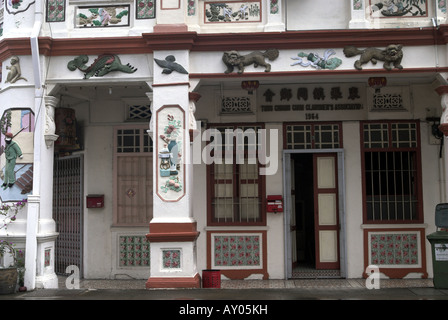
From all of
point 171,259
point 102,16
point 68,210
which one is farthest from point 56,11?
point 171,259

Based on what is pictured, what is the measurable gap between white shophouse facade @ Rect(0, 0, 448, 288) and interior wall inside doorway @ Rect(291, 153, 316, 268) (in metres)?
0.81

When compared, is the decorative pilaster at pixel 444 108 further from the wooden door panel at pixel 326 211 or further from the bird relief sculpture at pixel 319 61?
the wooden door panel at pixel 326 211

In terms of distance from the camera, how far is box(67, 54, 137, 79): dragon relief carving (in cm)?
983

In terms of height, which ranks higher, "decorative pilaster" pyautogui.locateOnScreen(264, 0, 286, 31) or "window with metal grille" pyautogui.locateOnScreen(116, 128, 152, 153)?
"decorative pilaster" pyautogui.locateOnScreen(264, 0, 286, 31)

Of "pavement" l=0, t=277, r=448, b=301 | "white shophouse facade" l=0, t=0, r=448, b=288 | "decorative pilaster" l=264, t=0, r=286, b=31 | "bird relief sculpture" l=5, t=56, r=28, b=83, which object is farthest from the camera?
"bird relief sculpture" l=5, t=56, r=28, b=83

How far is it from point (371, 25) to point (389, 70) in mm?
912

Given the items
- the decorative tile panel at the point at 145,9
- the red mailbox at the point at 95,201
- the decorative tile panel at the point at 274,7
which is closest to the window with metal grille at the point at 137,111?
the red mailbox at the point at 95,201

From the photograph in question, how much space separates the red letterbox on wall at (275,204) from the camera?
438 inches

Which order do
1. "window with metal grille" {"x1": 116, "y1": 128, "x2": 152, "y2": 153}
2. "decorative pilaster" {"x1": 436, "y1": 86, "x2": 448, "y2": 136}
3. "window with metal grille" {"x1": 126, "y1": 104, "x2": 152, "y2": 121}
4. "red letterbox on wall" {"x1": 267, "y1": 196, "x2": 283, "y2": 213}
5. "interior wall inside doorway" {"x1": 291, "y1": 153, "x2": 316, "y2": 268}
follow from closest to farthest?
"decorative pilaster" {"x1": 436, "y1": 86, "x2": 448, "y2": 136}
"red letterbox on wall" {"x1": 267, "y1": 196, "x2": 283, "y2": 213}
"window with metal grille" {"x1": 116, "y1": 128, "x2": 152, "y2": 153}
"window with metal grille" {"x1": 126, "y1": 104, "x2": 152, "y2": 121}
"interior wall inside doorway" {"x1": 291, "y1": 153, "x2": 316, "y2": 268}

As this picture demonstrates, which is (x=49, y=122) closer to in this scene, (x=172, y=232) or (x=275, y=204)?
(x=172, y=232)

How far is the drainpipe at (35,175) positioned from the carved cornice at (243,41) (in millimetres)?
276

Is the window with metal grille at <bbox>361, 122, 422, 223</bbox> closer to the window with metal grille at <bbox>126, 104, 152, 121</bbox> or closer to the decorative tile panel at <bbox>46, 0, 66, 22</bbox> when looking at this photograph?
the window with metal grille at <bbox>126, 104, 152, 121</bbox>

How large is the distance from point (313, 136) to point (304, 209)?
3.33 meters

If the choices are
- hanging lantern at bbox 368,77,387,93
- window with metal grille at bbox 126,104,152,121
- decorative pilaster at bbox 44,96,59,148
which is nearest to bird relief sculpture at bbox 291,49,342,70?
hanging lantern at bbox 368,77,387,93
